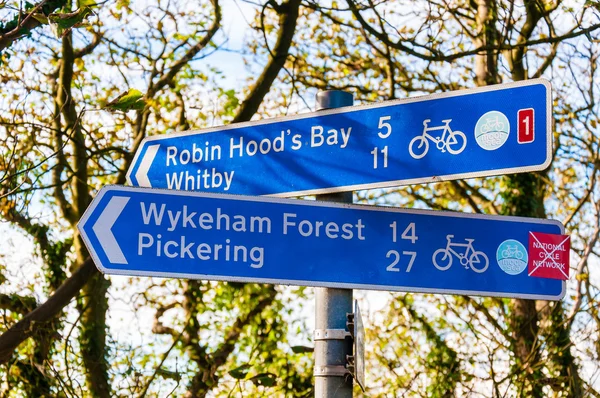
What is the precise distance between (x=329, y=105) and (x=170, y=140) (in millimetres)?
618

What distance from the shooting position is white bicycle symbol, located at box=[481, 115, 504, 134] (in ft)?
9.43

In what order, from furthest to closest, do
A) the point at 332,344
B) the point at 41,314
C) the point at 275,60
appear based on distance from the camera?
1. the point at 275,60
2. the point at 41,314
3. the point at 332,344

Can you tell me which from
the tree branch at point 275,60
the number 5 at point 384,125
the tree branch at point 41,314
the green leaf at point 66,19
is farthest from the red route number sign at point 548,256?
the tree branch at point 275,60

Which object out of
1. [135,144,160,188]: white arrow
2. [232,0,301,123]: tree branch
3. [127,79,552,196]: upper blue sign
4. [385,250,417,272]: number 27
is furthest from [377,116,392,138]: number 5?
[232,0,301,123]: tree branch

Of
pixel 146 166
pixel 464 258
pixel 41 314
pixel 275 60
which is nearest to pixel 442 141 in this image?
pixel 464 258

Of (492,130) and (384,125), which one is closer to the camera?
(492,130)

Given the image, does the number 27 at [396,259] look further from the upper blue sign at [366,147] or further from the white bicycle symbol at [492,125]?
the white bicycle symbol at [492,125]

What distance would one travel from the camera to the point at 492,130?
288 cm

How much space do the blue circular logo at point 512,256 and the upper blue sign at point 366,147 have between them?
12.6 inches

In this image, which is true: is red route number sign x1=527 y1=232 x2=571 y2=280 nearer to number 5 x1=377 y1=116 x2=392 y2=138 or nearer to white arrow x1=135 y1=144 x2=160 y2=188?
number 5 x1=377 y1=116 x2=392 y2=138

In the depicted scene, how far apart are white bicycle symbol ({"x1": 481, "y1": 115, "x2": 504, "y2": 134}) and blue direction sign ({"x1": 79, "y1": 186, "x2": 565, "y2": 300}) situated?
31cm

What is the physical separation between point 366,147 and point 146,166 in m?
0.85

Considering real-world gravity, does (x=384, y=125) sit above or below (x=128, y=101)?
below

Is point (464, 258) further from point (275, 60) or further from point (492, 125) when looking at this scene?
point (275, 60)
